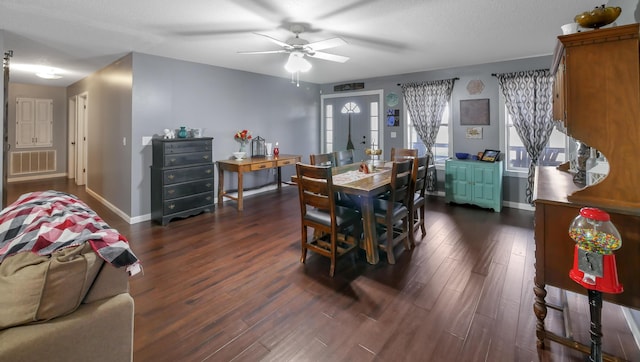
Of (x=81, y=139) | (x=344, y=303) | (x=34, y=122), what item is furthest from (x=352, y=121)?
(x=34, y=122)

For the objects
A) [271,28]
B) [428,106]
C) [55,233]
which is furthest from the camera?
[428,106]

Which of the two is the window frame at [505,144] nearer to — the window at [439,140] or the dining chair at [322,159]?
the window at [439,140]

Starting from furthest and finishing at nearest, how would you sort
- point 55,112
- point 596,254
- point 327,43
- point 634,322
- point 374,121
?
point 55,112
point 374,121
point 327,43
point 634,322
point 596,254

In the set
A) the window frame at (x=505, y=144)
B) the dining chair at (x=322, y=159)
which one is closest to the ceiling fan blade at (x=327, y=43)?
the dining chair at (x=322, y=159)

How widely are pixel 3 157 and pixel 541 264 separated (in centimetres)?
505

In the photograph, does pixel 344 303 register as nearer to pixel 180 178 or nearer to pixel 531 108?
pixel 180 178

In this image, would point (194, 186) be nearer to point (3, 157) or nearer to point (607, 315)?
point (3, 157)

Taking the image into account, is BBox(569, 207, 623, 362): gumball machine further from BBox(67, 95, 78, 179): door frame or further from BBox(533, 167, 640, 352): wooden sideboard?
BBox(67, 95, 78, 179): door frame

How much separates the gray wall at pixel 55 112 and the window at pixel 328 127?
6.68 meters

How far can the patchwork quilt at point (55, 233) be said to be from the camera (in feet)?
3.76

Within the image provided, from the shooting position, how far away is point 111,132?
15.9 ft

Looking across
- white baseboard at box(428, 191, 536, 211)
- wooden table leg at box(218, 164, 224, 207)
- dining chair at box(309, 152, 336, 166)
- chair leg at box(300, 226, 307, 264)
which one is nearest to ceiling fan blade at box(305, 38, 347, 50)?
dining chair at box(309, 152, 336, 166)

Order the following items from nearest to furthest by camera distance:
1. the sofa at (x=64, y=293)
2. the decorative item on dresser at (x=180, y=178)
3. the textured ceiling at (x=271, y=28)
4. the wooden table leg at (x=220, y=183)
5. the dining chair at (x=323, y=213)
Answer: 1. the sofa at (x=64, y=293)
2. the dining chair at (x=323, y=213)
3. the textured ceiling at (x=271, y=28)
4. the decorative item on dresser at (x=180, y=178)
5. the wooden table leg at (x=220, y=183)

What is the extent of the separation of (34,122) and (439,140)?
9473 millimetres
